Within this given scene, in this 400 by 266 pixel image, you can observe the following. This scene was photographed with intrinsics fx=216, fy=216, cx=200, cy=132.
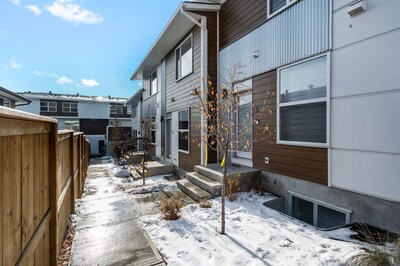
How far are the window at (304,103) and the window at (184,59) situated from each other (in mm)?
4010

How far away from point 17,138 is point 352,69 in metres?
4.50

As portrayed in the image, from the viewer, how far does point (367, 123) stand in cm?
341

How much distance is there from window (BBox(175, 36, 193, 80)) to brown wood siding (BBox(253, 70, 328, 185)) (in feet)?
10.7

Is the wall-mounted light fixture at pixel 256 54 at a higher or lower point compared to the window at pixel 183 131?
higher

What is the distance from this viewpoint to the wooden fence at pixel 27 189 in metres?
1.31

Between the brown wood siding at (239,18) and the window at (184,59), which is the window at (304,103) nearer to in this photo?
the brown wood siding at (239,18)

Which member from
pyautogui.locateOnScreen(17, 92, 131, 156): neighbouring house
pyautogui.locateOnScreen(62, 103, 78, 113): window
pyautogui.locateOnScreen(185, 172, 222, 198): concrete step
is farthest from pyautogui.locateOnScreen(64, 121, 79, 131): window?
pyautogui.locateOnScreen(185, 172, 222, 198): concrete step

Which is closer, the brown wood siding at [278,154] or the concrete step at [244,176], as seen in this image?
the brown wood siding at [278,154]

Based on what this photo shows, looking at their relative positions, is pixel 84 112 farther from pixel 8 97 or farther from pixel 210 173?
pixel 210 173

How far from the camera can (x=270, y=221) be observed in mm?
3740

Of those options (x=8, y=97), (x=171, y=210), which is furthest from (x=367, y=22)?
(x=8, y=97)

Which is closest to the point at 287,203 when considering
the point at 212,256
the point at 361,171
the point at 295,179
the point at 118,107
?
the point at 295,179

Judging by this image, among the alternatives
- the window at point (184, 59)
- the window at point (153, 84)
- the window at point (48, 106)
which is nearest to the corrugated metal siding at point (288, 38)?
the window at point (184, 59)

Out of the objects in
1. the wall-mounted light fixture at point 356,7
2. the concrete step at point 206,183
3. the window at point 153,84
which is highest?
the window at point 153,84
